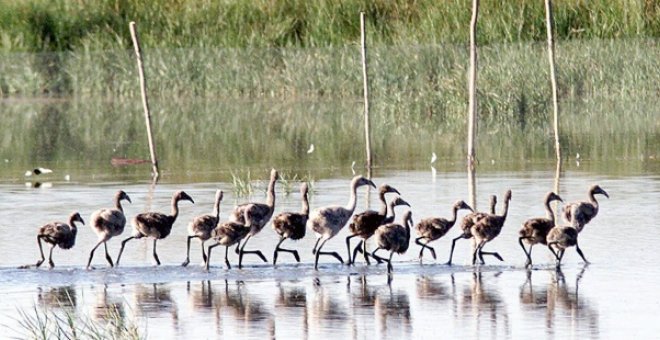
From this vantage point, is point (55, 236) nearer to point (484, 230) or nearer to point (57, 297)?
point (57, 297)

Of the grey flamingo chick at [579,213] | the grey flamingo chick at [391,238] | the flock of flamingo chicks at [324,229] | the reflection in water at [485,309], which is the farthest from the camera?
the grey flamingo chick at [579,213]

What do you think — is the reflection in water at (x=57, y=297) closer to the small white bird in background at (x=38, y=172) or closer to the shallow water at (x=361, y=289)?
the shallow water at (x=361, y=289)

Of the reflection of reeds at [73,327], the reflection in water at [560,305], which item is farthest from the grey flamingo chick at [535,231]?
the reflection of reeds at [73,327]

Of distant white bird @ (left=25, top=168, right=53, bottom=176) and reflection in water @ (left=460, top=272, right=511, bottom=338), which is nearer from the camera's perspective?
reflection in water @ (left=460, top=272, right=511, bottom=338)

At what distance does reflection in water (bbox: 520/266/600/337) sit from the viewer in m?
12.9

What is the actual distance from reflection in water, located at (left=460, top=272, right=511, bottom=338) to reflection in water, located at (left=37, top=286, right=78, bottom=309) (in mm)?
3344

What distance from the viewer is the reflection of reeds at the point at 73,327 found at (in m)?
11.7

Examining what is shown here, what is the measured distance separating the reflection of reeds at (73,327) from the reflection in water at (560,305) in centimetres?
321

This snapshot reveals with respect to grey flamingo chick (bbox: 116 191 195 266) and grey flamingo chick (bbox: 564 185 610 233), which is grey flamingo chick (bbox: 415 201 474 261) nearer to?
grey flamingo chick (bbox: 564 185 610 233)

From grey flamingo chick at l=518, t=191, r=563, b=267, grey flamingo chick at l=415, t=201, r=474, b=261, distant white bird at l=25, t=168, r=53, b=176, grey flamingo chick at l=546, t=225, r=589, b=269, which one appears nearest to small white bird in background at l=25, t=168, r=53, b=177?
distant white bird at l=25, t=168, r=53, b=176

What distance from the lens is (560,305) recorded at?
13.8 metres

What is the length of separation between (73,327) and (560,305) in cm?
416

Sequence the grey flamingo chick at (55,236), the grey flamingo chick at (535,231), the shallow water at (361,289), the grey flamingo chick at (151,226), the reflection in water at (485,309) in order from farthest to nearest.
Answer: the grey flamingo chick at (151,226)
the grey flamingo chick at (55,236)
the grey flamingo chick at (535,231)
the shallow water at (361,289)
the reflection in water at (485,309)

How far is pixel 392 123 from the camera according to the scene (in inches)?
1345
